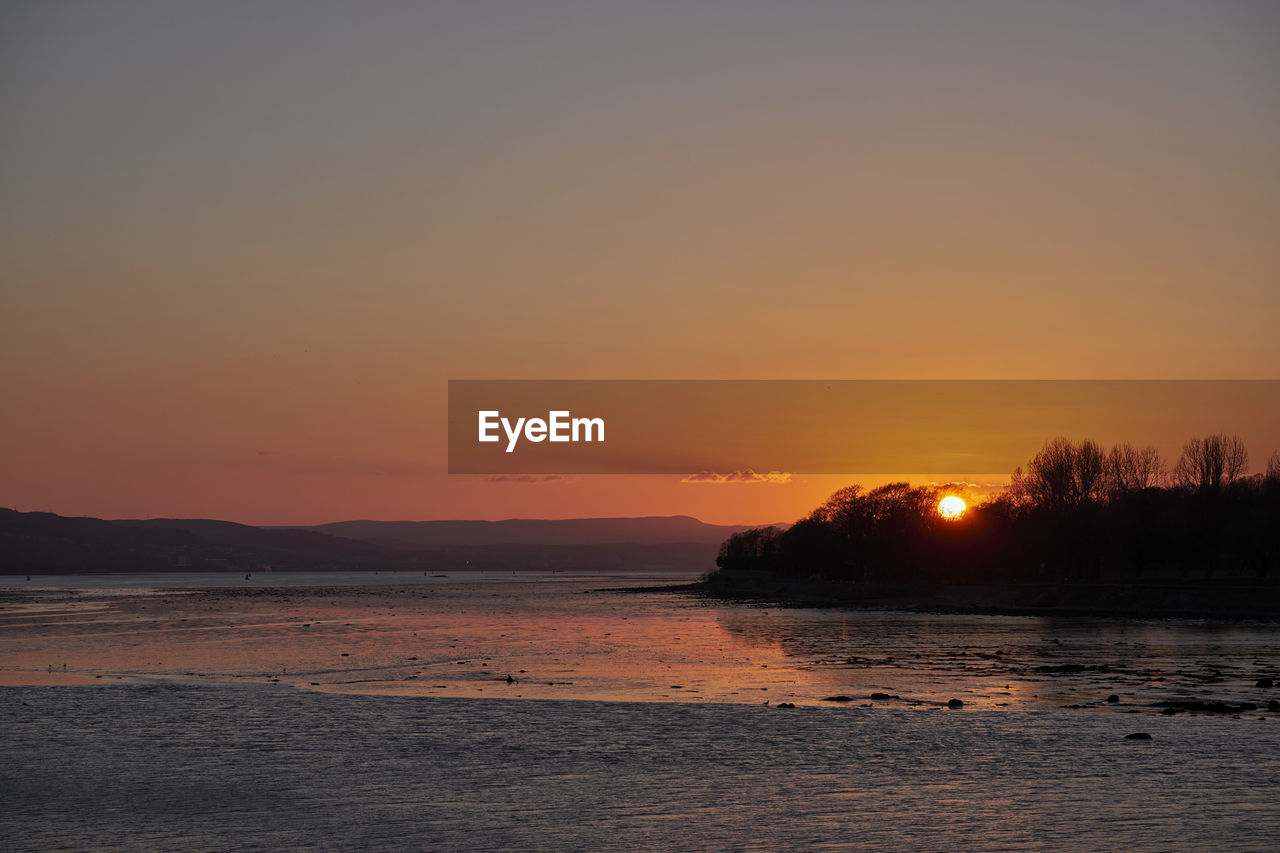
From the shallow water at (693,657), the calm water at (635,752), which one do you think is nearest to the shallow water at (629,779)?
the calm water at (635,752)

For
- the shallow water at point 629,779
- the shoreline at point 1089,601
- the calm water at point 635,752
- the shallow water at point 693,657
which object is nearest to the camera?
the shallow water at point 629,779

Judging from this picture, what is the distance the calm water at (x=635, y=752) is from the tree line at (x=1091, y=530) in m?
72.4

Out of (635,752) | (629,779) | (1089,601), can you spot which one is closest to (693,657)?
(635,752)

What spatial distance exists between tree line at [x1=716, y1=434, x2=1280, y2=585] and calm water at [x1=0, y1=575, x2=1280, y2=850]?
72386 mm

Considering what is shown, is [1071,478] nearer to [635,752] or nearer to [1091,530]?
[1091,530]

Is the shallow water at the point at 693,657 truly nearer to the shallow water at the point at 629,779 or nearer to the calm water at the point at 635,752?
the calm water at the point at 635,752

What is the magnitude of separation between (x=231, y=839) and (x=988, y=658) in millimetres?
46175

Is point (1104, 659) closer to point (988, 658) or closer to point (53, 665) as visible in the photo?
point (988, 658)

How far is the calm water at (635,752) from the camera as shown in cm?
2075

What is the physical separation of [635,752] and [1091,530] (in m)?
115

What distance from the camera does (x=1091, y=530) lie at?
431 ft

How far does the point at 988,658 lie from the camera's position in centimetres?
5862

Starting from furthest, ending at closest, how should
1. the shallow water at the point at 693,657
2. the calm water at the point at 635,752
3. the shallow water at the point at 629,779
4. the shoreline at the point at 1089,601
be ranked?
1. the shoreline at the point at 1089,601
2. the shallow water at the point at 693,657
3. the calm water at the point at 635,752
4. the shallow water at the point at 629,779

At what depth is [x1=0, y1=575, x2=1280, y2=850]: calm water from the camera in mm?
20750
